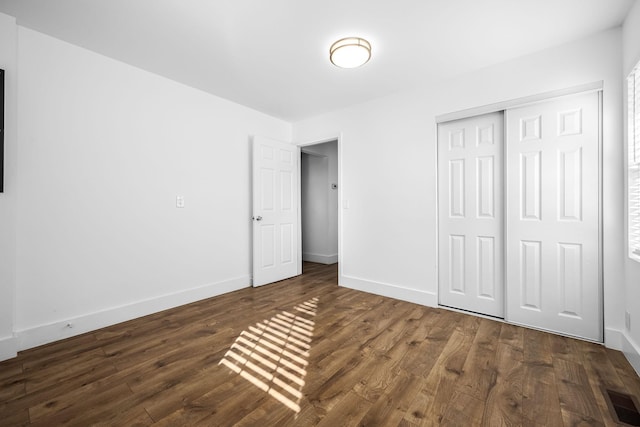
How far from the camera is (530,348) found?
2.16m

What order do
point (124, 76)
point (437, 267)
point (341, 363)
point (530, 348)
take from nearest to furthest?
point (341, 363)
point (530, 348)
point (124, 76)
point (437, 267)

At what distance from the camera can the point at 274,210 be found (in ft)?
13.6

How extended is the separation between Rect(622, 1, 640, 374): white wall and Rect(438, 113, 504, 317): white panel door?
2.83 ft

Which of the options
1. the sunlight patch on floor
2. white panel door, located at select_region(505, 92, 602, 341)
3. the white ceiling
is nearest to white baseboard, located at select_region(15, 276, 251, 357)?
the sunlight patch on floor

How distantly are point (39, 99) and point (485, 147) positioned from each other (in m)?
4.14

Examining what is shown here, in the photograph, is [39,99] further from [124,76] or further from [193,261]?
[193,261]

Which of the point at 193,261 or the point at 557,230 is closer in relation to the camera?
the point at 557,230

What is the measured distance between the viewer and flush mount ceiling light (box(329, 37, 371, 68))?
2301 mm

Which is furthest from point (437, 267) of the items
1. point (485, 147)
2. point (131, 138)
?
point (131, 138)

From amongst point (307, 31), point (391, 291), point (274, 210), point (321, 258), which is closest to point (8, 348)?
point (274, 210)

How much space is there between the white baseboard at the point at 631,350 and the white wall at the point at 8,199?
447 centimetres

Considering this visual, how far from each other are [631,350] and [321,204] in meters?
4.70

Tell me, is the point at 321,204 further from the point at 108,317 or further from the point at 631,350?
the point at 631,350

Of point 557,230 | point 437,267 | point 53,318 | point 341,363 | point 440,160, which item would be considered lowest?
point 341,363
